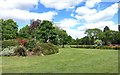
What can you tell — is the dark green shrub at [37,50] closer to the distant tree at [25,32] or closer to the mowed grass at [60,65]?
the mowed grass at [60,65]

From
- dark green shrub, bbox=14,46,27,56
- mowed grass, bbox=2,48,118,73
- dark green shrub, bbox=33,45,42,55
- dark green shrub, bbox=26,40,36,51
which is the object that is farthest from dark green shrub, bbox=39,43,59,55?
mowed grass, bbox=2,48,118,73

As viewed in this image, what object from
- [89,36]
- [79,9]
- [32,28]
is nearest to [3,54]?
[79,9]

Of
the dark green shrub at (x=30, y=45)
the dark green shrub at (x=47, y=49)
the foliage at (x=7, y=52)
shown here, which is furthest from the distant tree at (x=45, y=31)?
the foliage at (x=7, y=52)

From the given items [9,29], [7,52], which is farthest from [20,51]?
[9,29]

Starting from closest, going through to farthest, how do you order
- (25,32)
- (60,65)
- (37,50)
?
(60,65) → (37,50) → (25,32)

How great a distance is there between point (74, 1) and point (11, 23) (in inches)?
1292

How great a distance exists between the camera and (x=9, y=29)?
42.8m

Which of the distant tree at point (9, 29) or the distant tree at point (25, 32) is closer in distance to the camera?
the distant tree at point (9, 29)

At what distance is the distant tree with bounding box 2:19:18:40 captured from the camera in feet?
135

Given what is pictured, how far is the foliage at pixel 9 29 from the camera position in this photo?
135ft

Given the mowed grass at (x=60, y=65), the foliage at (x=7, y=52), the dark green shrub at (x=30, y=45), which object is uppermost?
the dark green shrub at (x=30, y=45)

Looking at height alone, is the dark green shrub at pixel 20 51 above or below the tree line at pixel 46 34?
below

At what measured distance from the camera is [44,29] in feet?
120

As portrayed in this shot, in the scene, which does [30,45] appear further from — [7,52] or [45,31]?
[45,31]
